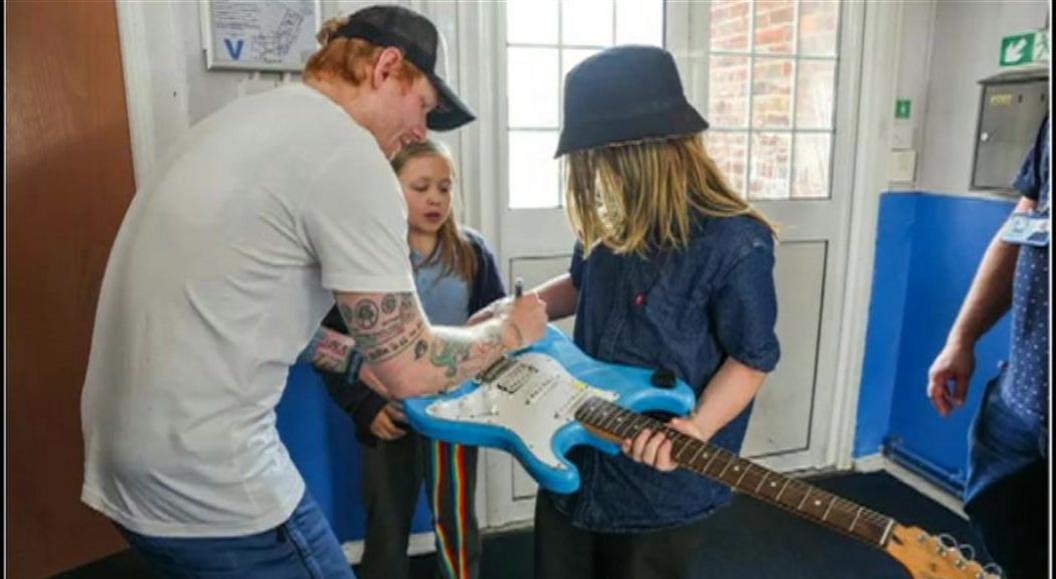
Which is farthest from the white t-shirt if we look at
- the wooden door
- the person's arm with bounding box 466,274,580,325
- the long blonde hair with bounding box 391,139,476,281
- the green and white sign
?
the green and white sign

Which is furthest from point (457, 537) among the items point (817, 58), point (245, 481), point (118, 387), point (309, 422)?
point (817, 58)

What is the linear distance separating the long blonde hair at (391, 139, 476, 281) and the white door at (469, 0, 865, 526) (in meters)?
0.37

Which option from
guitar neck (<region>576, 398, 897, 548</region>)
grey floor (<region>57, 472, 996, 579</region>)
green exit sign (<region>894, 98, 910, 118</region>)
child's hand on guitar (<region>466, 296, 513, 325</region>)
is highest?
green exit sign (<region>894, 98, 910, 118</region>)

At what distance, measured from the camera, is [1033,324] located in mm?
1262

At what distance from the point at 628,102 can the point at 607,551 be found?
2.61 ft

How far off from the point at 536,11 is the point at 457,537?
5.01 feet

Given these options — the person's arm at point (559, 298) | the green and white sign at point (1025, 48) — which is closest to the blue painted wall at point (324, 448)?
the person's arm at point (559, 298)

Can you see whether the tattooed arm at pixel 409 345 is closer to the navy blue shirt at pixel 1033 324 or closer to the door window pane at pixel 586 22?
A: the navy blue shirt at pixel 1033 324

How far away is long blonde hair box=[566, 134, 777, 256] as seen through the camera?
3.86 ft

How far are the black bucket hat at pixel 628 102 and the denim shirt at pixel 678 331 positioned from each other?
175 millimetres

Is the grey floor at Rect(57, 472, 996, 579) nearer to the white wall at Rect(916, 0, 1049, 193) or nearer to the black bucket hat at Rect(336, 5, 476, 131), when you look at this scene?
the white wall at Rect(916, 0, 1049, 193)

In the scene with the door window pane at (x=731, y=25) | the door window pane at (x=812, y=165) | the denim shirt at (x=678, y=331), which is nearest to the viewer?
the denim shirt at (x=678, y=331)

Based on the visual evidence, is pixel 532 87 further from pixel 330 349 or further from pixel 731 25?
pixel 330 349

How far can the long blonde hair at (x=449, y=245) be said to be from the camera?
1716mm
